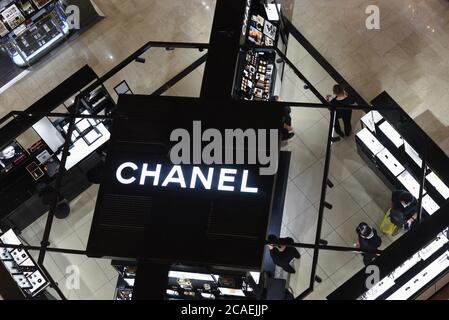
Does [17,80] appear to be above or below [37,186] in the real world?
above

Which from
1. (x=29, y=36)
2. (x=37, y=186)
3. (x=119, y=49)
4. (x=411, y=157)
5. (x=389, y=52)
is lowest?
(x=411, y=157)

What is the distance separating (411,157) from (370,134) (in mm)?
808

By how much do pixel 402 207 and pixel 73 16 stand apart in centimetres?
740

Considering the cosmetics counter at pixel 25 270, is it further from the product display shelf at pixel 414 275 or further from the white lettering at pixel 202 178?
the product display shelf at pixel 414 275

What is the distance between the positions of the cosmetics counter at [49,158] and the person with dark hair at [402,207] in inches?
199

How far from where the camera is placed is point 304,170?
12.0 metres

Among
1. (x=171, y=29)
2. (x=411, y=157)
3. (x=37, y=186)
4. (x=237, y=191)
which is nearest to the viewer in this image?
(x=237, y=191)

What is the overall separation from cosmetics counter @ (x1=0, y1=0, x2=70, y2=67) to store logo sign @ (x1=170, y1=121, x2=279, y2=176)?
22.2 feet

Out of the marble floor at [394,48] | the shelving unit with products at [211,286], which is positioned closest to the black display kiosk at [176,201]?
the shelving unit with products at [211,286]

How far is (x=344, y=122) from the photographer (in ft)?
39.0

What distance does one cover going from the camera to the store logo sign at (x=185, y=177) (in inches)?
296

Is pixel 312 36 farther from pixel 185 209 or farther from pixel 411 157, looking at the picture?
pixel 185 209

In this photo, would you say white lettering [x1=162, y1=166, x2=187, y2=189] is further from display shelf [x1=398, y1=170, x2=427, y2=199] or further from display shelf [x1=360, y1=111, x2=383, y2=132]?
display shelf [x1=360, y1=111, x2=383, y2=132]
